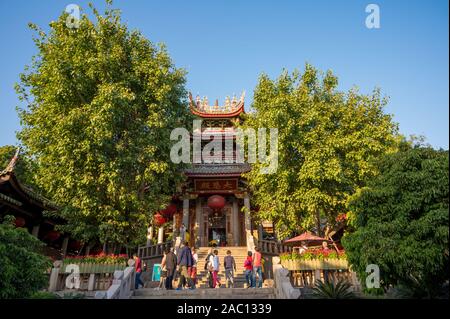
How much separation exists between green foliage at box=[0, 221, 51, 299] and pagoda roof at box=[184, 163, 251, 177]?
39.3ft

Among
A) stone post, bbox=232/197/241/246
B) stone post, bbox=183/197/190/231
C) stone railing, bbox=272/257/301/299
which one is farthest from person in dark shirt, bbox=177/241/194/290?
stone post, bbox=232/197/241/246

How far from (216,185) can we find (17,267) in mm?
13998

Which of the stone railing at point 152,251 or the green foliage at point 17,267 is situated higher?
the stone railing at point 152,251

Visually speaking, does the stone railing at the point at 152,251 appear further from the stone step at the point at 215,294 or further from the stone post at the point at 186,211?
the stone step at the point at 215,294

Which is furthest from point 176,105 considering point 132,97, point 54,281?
point 54,281

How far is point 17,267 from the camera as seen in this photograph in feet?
24.8

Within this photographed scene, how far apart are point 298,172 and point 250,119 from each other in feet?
13.4

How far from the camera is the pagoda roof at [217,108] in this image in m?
24.8

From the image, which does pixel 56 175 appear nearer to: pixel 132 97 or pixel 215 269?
pixel 132 97

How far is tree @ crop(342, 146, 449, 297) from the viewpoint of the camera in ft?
24.5

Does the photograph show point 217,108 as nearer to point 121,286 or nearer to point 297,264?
point 297,264

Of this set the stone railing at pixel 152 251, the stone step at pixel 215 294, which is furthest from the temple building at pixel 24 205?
the stone step at pixel 215 294

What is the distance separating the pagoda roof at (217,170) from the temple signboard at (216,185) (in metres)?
0.63

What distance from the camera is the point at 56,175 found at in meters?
12.2
